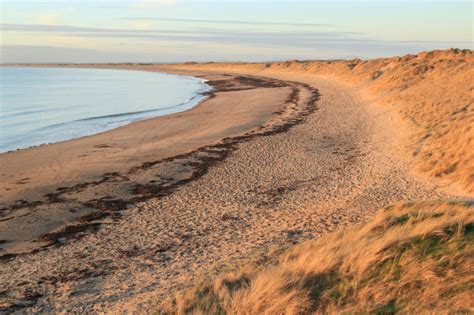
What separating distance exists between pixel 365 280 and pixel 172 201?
6868 millimetres

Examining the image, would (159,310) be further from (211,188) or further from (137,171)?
(137,171)

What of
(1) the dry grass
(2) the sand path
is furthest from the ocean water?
(1) the dry grass

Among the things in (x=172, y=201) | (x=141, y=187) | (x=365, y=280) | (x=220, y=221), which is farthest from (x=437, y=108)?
(x=365, y=280)

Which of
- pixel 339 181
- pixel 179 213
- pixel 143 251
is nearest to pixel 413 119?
pixel 339 181

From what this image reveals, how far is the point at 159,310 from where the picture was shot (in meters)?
6.06

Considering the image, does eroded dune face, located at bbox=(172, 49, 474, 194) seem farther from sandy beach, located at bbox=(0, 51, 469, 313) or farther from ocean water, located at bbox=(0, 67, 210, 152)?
ocean water, located at bbox=(0, 67, 210, 152)

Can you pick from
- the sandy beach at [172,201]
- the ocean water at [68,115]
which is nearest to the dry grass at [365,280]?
the sandy beach at [172,201]

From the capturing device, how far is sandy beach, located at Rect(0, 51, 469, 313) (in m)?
7.66

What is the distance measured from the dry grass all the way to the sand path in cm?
110

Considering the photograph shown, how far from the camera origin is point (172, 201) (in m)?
12.0

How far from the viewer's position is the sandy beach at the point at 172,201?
7.66 meters

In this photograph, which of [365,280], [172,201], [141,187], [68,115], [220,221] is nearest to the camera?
[365,280]

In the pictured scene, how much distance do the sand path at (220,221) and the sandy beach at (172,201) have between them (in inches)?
1.3

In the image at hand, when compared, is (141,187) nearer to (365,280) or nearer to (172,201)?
(172,201)
